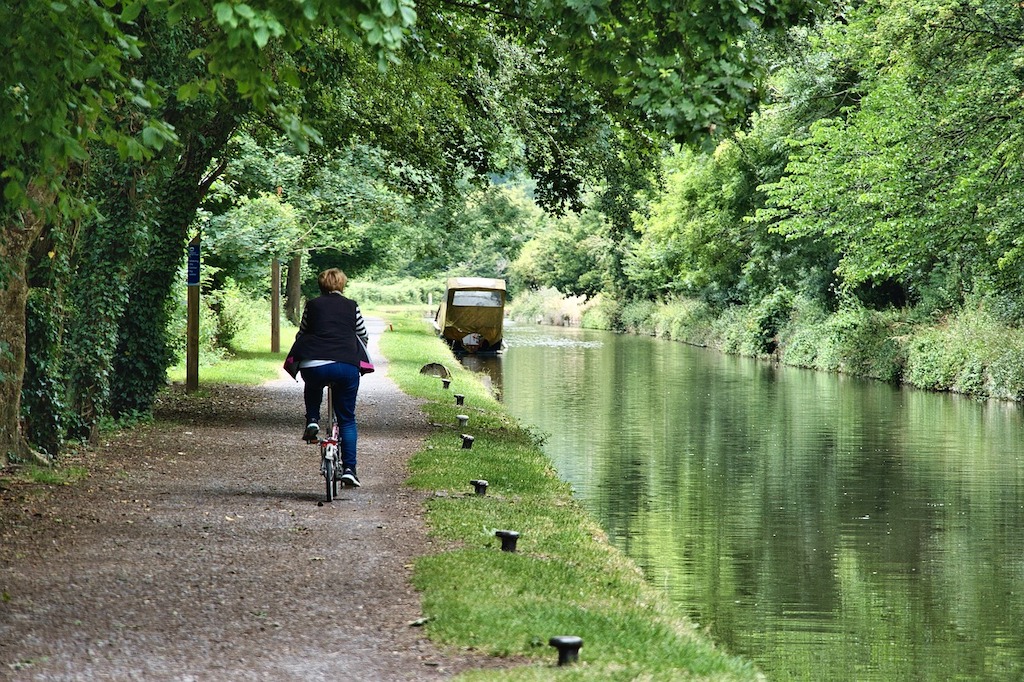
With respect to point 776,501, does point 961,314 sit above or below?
above

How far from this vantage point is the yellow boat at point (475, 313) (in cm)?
5259

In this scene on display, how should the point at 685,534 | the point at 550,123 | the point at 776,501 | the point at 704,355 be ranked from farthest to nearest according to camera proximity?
the point at 704,355, the point at 550,123, the point at 776,501, the point at 685,534

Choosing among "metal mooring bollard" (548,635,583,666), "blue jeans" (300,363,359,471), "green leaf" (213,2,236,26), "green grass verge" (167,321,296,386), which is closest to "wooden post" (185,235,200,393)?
"green grass verge" (167,321,296,386)

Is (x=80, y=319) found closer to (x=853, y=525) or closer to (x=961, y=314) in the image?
(x=853, y=525)

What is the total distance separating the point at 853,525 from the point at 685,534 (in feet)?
6.77

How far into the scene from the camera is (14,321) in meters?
12.2

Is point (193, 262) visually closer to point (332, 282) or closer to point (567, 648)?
point (332, 282)

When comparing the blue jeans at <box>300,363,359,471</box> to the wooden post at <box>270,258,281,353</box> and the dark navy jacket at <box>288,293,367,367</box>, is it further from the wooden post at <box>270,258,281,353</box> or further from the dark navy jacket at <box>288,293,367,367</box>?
the wooden post at <box>270,258,281,353</box>

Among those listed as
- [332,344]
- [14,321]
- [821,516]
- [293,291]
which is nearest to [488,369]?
[293,291]

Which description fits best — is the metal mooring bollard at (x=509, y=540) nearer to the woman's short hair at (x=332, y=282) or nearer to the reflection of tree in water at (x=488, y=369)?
the woman's short hair at (x=332, y=282)

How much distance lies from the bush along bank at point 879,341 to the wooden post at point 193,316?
18.4 meters

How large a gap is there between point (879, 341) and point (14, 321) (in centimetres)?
3155

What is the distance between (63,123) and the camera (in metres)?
8.27

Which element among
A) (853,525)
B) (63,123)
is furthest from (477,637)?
(853,525)
